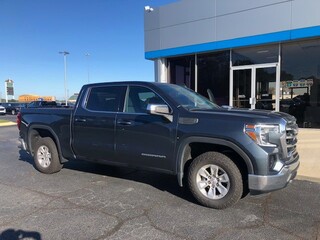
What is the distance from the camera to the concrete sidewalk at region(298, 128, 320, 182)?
629cm

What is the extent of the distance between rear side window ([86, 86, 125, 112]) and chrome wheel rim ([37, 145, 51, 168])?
4.96ft

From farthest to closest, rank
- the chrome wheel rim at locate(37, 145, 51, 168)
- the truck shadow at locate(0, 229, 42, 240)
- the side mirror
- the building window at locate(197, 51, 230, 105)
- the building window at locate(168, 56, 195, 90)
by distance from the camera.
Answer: the building window at locate(168, 56, 195, 90) → the building window at locate(197, 51, 230, 105) → the chrome wheel rim at locate(37, 145, 51, 168) → the side mirror → the truck shadow at locate(0, 229, 42, 240)

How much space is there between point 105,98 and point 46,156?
6.68 feet

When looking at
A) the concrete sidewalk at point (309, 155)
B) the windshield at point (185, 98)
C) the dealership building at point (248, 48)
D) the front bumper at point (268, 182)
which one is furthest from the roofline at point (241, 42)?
the front bumper at point (268, 182)

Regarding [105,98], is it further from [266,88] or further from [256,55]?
[256,55]

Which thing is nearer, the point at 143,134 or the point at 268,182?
the point at 268,182

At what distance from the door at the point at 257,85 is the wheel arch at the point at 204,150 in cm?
680

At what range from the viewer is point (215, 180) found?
4469mm

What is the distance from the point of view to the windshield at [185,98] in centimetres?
495

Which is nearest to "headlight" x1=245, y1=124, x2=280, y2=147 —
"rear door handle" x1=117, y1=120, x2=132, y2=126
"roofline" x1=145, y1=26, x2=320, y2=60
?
"rear door handle" x1=117, y1=120, x2=132, y2=126

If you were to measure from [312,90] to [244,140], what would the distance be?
24.0 feet

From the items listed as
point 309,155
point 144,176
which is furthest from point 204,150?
point 309,155

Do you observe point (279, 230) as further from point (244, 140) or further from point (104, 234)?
point (104, 234)

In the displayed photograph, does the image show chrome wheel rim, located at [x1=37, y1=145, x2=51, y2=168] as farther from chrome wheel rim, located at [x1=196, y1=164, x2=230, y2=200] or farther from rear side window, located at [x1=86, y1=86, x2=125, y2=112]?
chrome wheel rim, located at [x1=196, y1=164, x2=230, y2=200]
